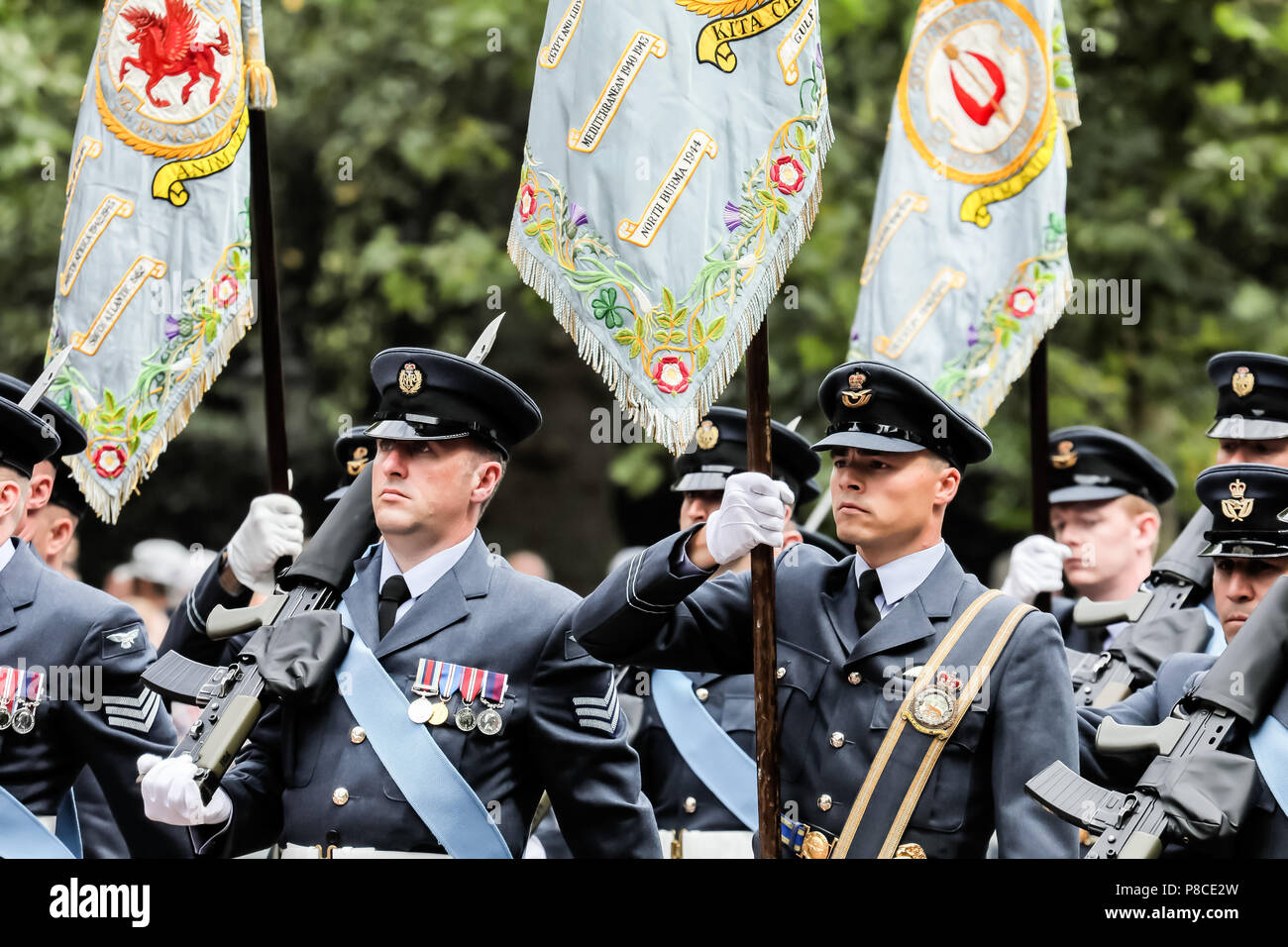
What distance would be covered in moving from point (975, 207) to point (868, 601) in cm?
257

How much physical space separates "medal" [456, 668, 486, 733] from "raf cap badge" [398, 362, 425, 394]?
776 mm

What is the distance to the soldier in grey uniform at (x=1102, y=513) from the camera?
23.0 ft

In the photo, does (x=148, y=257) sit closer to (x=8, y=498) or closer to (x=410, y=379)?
(x=8, y=498)

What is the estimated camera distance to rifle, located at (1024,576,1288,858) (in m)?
4.06

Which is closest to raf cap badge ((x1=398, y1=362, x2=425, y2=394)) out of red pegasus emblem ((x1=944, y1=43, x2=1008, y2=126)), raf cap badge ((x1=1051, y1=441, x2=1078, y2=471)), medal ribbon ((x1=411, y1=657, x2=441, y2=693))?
medal ribbon ((x1=411, y1=657, x2=441, y2=693))

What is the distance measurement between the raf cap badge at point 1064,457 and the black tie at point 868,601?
2.94 m

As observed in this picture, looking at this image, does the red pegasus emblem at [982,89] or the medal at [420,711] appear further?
the red pegasus emblem at [982,89]

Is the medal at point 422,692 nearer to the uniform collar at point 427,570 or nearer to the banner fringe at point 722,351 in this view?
the uniform collar at point 427,570

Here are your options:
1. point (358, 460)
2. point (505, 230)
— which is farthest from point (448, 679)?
point (505, 230)

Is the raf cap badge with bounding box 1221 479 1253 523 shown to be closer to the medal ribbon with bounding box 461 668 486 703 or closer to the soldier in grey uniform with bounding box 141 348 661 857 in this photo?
the soldier in grey uniform with bounding box 141 348 661 857

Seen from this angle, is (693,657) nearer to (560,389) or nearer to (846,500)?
(846,500)

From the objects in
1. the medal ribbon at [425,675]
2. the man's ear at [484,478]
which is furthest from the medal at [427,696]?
the man's ear at [484,478]

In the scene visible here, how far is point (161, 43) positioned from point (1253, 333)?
7.32 meters
